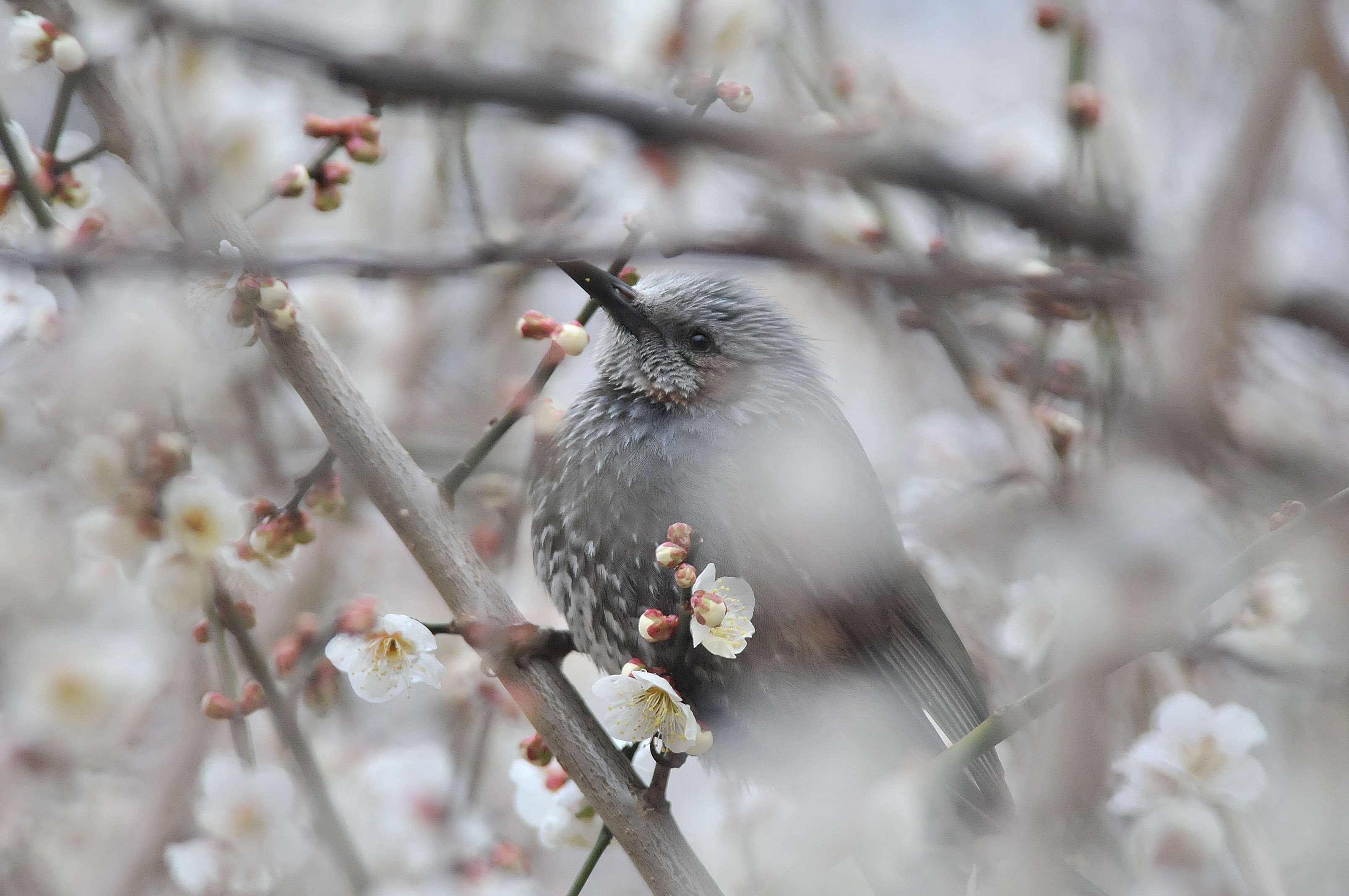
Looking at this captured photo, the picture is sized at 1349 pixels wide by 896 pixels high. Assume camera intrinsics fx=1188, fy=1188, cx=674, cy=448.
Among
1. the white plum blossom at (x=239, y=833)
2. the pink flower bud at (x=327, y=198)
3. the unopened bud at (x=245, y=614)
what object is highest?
the pink flower bud at (x=327, y=198)

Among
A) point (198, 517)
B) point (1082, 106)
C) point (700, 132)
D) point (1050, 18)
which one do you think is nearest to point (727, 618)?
point (198, 517)

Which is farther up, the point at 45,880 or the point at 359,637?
the point at 359,637

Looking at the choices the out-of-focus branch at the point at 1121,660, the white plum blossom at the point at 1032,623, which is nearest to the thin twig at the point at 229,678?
the out-of-focus branch at the point at 1121,660

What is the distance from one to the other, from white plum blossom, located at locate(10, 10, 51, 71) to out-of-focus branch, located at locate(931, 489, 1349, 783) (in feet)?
5.99

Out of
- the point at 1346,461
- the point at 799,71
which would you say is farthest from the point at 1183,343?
the point at 799,71

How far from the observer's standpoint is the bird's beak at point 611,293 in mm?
2486

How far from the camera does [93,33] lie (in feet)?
6.84

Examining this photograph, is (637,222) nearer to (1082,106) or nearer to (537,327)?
(537,327)

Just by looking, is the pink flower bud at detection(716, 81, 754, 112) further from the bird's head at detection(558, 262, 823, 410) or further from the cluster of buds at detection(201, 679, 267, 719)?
the cluster of buds at detection(201, 679, 267, 719)

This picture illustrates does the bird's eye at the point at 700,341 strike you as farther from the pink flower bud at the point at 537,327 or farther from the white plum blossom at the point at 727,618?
the white plum blossom at the point at 727,618

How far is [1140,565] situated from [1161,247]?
5.84 feet

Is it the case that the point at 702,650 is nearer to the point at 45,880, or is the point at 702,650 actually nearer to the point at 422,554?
the point at 422,554

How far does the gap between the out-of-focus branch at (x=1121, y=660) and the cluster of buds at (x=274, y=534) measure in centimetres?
113

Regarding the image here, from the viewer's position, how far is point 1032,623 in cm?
254
